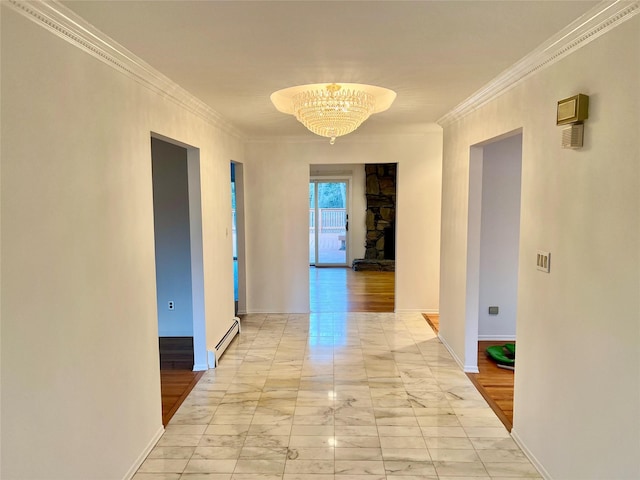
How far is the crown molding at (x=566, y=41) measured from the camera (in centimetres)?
165

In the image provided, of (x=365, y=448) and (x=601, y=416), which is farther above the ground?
(x=601, y=416)

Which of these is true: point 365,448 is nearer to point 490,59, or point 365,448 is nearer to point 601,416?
point 601,416

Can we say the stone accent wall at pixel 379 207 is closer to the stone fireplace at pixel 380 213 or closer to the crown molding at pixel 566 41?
the stone fireplace at pixel 380 213

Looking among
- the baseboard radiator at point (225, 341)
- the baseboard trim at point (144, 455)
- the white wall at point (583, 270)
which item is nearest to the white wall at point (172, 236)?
the baseboard radiator at point (225, 341)

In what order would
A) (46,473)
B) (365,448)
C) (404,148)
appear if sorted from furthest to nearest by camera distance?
(404,148) → (365,448) → (46,473)

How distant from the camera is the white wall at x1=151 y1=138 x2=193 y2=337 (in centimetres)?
468

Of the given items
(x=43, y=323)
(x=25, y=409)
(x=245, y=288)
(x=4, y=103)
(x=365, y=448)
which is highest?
(x=4, y=103)

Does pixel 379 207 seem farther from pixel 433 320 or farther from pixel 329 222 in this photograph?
pixel 433 320

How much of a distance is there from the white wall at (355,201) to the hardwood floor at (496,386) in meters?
5.73

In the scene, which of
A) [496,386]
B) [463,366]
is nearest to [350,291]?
[463,366]

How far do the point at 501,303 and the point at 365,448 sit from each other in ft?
8.76

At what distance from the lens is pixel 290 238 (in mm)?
5801

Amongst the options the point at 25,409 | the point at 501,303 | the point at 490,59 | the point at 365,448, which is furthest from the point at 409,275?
the point at 25,409

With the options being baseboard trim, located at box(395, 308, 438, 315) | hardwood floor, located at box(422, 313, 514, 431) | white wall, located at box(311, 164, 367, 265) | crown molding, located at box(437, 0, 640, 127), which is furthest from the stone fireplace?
crown molding, located at box(437, 0, 640, 127)
